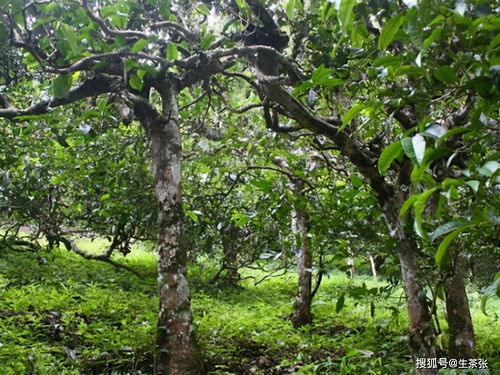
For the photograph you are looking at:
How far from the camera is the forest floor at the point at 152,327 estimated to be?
2.65 metres

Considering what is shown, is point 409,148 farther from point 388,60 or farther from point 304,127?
point 304,127

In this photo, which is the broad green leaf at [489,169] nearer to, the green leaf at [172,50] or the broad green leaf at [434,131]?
the broad green leaf at [434,131]

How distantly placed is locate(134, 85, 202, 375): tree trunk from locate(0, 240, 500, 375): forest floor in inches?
9.8

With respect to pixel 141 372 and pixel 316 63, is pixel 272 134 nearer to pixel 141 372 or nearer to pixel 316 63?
pixel 316 63

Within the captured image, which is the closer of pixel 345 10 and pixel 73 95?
pixel 345 10

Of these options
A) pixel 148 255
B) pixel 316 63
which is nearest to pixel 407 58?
pixel 316 63

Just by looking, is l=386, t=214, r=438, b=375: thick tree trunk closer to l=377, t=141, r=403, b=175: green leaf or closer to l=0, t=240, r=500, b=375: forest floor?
l=0, t=240, r=500, b=375: forest floor

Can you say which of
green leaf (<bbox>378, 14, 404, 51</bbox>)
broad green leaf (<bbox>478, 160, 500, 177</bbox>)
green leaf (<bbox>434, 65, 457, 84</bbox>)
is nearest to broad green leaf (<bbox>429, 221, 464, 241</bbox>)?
broad green leaf (<bbox>478, 160, 500, 177</bbox>)

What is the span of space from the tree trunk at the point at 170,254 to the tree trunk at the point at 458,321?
150 cm

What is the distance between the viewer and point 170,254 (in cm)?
265

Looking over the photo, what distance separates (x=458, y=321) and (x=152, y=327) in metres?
1.99

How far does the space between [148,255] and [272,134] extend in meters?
5.14

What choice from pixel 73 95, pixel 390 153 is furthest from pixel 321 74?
pixel 73 95

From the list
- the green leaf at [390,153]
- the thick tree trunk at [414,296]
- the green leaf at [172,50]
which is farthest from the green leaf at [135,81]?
the green leaf at [390,153]
